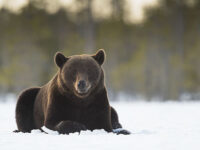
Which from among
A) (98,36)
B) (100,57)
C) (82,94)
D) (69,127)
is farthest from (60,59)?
(98,36)

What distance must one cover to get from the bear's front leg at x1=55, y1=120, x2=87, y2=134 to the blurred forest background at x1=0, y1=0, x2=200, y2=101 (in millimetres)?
21774

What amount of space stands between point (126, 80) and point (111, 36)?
32.9 ft

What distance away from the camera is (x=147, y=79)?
37625 millimetres

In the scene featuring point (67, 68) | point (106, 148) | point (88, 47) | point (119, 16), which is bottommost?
point (106, 148)

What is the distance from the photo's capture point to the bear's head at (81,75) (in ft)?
19.4

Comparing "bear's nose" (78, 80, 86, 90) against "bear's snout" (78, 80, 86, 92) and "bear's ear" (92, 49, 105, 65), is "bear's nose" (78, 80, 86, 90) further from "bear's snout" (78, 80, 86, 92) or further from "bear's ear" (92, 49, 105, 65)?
"bear's ear" (92, 49, 105, 65)

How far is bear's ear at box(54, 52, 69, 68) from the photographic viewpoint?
6406 millimetres

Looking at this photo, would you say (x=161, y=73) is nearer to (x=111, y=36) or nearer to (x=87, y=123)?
(x=111, y=36)

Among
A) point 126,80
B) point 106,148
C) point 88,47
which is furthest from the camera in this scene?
point 126,80

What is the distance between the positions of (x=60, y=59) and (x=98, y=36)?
2528 cm

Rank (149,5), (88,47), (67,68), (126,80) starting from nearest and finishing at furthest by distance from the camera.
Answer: (67,68)
(88,47)
(149,5)
(126,80)

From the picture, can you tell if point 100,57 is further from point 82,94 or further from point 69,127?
point 69,127

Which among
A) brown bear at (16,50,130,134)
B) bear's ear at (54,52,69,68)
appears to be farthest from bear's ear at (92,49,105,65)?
bear's ear at (54,52,69,68)

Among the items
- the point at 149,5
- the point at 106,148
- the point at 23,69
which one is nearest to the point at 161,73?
the point at 149,5
